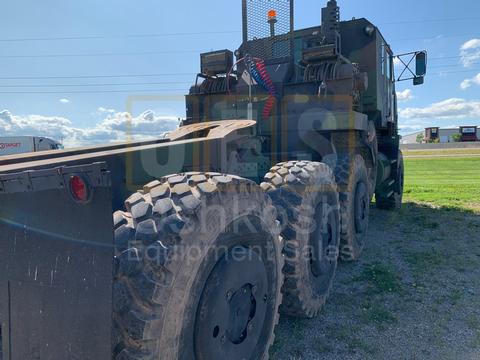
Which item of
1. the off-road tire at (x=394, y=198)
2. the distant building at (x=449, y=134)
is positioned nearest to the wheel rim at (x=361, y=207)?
the off-road tire at (x=394, y=198)

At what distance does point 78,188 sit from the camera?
1.84 m

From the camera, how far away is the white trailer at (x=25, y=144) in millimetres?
32281

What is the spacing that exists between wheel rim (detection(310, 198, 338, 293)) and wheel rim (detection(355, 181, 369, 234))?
1.32 metres

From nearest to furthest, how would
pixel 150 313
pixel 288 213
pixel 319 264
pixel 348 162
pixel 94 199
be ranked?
1. pixel 94 199
2. pixel 150 313
3. pixel 288 213
4. pixel 319 264
5. pixel 348 162

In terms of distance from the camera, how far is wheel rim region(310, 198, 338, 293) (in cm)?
407

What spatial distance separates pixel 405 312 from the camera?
13.5 feet

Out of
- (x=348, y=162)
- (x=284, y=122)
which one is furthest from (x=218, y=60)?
(x=348, y=162)

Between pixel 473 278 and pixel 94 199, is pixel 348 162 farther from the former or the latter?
pixel 94 199

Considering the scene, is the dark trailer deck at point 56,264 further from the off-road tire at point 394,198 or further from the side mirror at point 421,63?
the off-road tire at point 394,198

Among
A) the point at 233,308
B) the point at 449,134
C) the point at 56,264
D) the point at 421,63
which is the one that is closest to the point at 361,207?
the point at 233,308

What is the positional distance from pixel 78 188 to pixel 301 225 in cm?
228

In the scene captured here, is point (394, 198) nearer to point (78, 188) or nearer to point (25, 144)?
point (78, 188)

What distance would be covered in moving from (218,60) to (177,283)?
483 cm

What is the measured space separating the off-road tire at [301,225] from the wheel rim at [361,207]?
1638 millimetres
